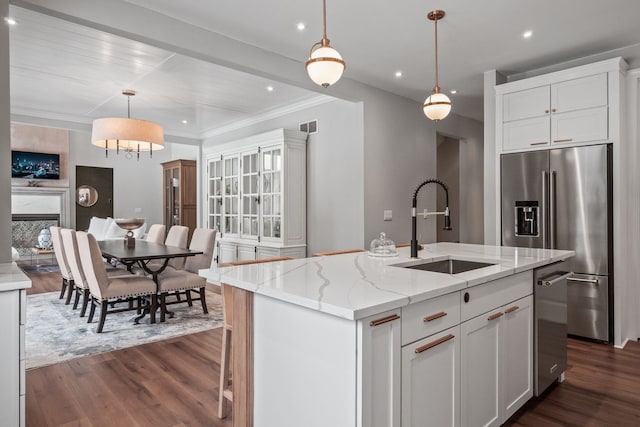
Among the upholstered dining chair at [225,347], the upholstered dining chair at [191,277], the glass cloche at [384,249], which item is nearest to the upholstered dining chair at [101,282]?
the upholstered dining chair at [191,277]

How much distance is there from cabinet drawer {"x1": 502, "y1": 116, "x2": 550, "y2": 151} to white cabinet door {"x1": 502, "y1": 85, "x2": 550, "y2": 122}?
0.06 meters

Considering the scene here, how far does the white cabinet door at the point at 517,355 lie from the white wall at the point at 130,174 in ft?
26.6

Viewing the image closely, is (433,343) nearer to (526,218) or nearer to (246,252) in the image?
(526,218)

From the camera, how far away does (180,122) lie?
6.56m

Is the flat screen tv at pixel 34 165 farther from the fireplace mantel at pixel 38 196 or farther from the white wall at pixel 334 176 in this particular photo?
the white wall at pixel 334 176

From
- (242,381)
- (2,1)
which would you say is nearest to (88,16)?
(2,1)

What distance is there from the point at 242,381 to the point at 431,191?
4580 millimetres

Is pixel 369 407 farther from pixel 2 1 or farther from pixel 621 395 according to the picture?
pixel 2 1

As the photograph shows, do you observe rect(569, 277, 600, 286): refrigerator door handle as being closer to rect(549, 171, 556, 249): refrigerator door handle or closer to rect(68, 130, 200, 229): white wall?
rect(549, 171, 556, 249): refrigerator door handle

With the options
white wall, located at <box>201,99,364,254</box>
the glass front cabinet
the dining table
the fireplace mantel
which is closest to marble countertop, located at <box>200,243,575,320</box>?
white wall, located at <box>201,99,364,254</box>

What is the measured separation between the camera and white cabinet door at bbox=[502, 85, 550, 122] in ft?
12.4

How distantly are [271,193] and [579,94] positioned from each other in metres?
3.64

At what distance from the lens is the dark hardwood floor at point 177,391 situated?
7.32ft

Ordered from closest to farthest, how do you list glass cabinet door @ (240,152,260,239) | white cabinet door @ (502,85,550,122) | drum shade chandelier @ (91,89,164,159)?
white cabinet door @ (502,85,550,122) → drum shade chandelier @ (91,89,164,159) → glass cabinet door @ (240,152,260,239)
